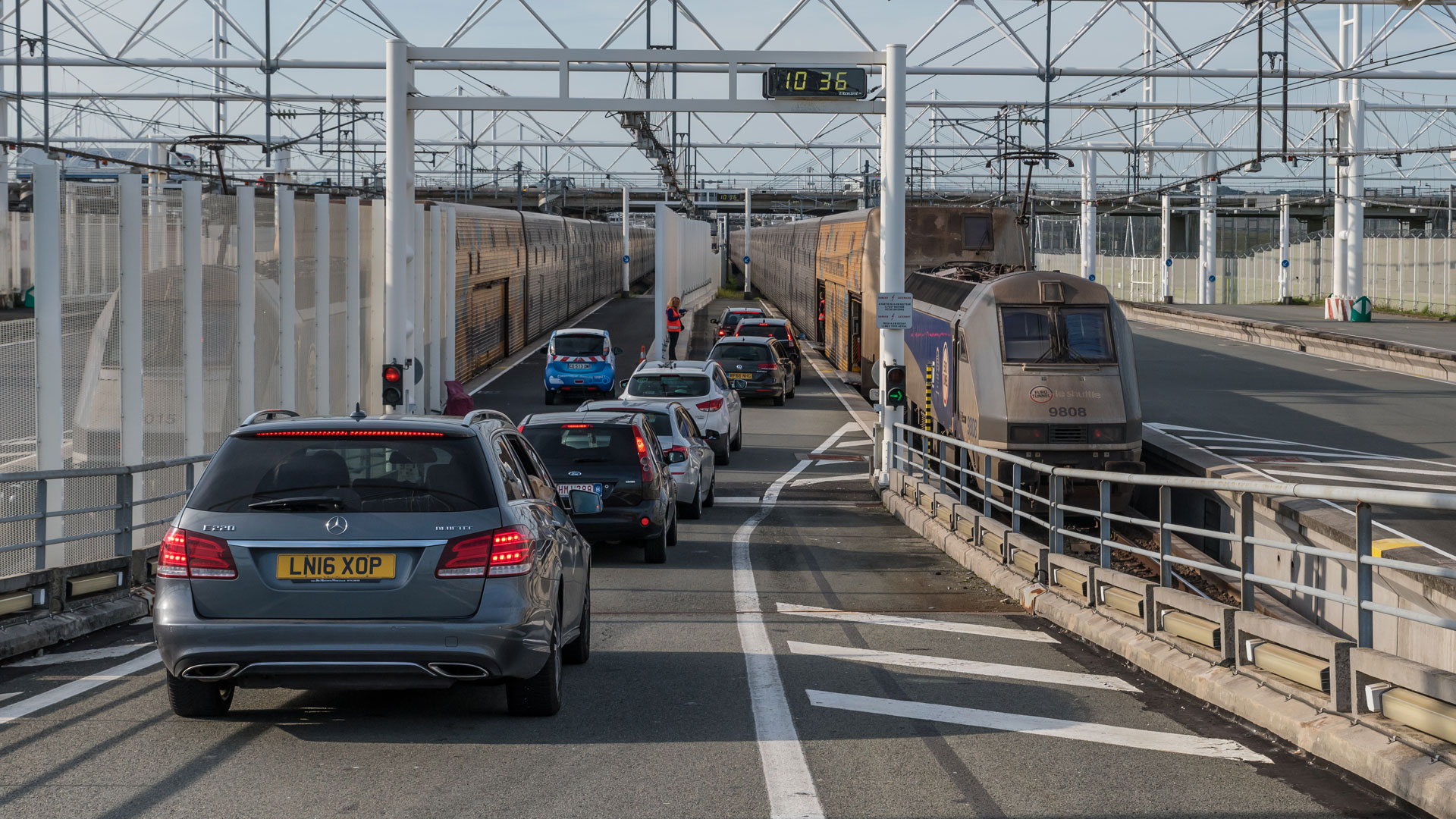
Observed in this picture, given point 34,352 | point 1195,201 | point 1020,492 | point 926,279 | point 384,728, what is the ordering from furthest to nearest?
point 1195,201 < point 926,279 < point 1020,492 < point 34,352 < point 384,728

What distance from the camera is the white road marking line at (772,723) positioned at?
6434 mm

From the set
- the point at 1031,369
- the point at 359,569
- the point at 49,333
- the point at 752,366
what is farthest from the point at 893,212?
the point at 359,569

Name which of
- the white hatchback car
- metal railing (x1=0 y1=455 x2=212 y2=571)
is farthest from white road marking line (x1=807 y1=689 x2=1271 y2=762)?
the white hatchback car

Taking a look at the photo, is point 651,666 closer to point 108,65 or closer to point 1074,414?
point 1074,414

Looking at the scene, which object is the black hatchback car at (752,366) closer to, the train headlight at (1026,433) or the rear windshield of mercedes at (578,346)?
the rear windshield of mercedes at (578,346)

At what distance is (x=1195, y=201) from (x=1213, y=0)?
269ft

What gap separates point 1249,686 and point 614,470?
28.6ft

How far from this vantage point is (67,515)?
12117mm

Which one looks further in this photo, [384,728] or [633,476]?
[633,476]

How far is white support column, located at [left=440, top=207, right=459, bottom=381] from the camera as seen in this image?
38.6 metres

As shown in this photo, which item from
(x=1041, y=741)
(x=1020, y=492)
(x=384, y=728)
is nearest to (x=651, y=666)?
(x=384, y=728)

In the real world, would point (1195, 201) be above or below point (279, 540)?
above

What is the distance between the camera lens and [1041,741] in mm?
7602

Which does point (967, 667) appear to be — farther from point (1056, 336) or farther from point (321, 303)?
point (321, 303)
